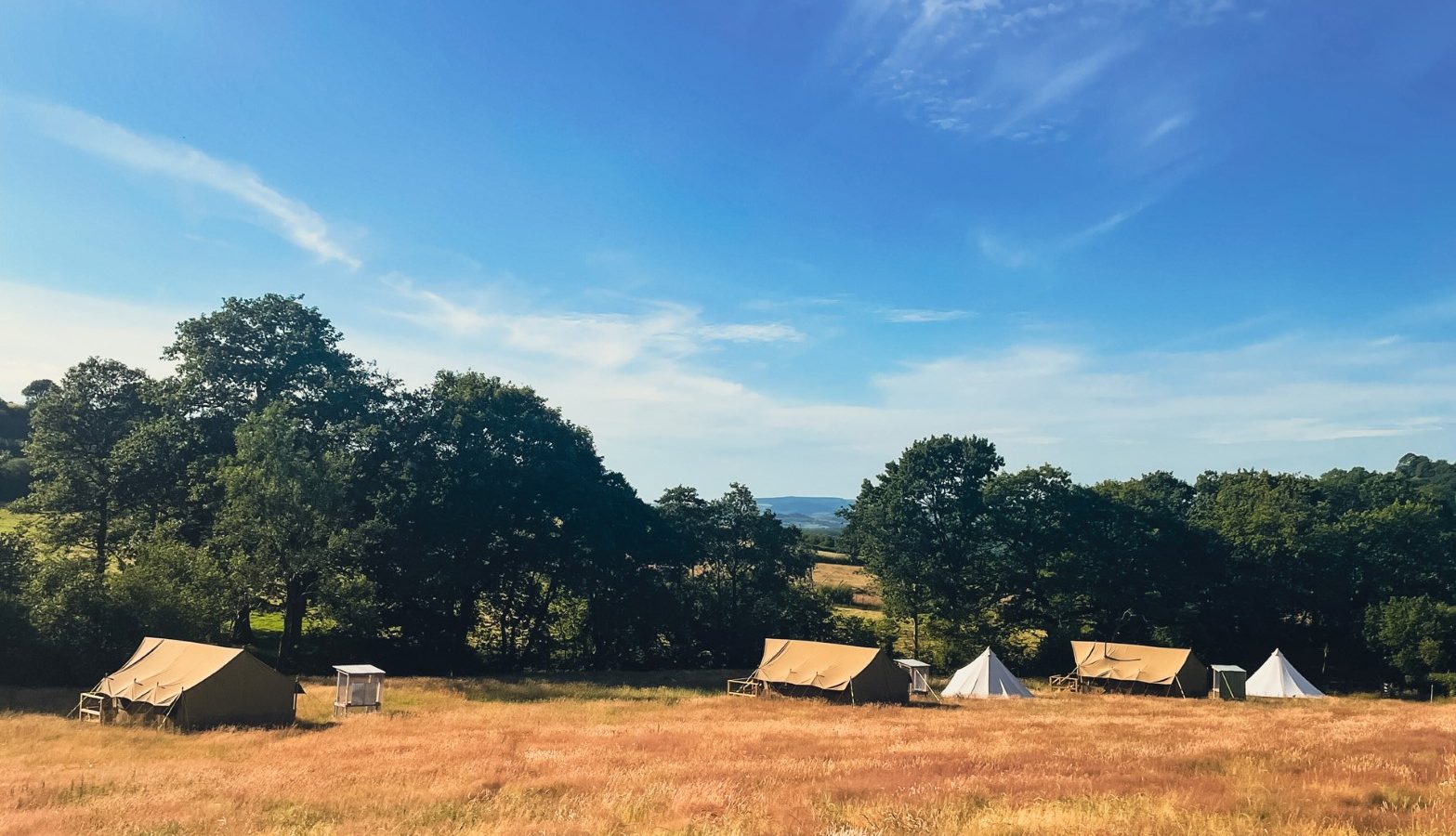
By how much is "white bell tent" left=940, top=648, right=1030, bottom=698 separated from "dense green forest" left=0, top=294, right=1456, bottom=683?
926 centimetres

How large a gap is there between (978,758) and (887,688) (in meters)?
21.7

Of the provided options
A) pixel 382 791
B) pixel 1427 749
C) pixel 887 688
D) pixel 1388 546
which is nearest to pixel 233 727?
pixel 382 791

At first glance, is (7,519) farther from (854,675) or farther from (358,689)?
(854,675)

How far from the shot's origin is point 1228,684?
4728 centimetres

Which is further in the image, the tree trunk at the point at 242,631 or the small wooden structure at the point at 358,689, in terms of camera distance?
the tree trunk at the point at 242,631

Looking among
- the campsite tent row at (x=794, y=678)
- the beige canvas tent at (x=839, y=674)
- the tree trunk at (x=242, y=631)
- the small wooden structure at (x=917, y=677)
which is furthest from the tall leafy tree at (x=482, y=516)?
the small wooden structure at (x=917, y=677)

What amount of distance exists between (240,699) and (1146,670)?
148ft

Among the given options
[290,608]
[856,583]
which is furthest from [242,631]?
[856,583]

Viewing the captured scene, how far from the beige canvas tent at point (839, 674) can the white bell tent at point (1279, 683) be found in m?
24.2

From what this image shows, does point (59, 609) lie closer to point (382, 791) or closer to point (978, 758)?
point (382, 791)

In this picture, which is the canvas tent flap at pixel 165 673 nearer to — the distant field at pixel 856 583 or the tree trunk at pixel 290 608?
the tree trunk at pixel 290 608

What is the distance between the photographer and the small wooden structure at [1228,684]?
47.2 metres

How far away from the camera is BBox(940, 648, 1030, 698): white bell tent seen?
4406 cm

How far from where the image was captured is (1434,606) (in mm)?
52844
